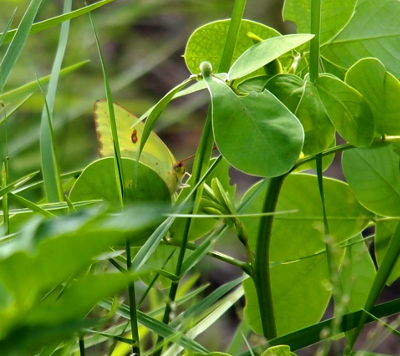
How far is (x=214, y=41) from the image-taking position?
1.52 feet

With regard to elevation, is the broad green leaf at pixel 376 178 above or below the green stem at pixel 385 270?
above

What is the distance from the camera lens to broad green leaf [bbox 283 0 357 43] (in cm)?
44

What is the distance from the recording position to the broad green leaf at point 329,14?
1.45ft

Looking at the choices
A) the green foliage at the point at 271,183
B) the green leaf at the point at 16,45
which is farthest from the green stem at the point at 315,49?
the green leaf at the point at 16,45

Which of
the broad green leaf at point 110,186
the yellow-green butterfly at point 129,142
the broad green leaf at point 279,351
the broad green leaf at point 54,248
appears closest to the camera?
the broad green leaf at point 54,248

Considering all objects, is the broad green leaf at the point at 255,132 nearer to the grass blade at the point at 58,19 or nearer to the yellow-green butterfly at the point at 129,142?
the grass blade at the point at 58,19

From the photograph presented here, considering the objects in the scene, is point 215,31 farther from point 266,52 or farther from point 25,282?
point 25,282

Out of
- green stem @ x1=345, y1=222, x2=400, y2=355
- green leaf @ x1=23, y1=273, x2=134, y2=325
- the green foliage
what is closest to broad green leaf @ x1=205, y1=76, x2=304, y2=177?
the green foliage

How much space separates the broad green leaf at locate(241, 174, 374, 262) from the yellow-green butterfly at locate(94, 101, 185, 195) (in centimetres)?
18

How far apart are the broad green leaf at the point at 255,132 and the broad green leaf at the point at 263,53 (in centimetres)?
1

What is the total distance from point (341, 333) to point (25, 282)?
292 mm

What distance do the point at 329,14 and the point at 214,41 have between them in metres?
0.08

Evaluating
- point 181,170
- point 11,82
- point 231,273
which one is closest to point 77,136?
point 11,82

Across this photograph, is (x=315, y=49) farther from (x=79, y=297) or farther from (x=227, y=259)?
(x=79, y=297)
